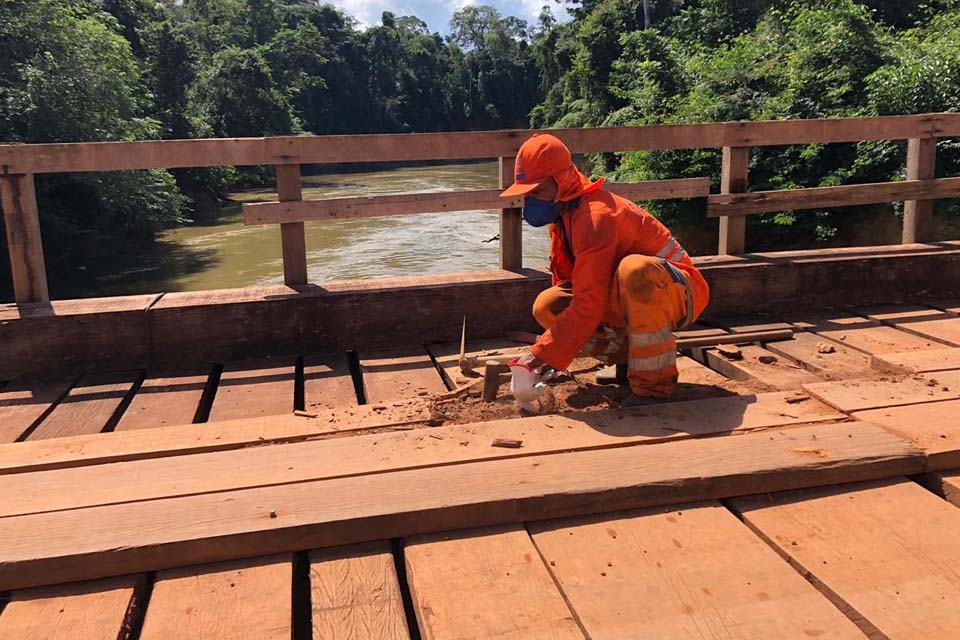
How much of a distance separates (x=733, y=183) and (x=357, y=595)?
409 cm

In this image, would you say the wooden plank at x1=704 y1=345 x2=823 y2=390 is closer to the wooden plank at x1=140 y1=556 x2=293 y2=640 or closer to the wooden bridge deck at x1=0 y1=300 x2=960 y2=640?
the wooden bridge deck at x1=0 y1=300 x2=960 y2=640

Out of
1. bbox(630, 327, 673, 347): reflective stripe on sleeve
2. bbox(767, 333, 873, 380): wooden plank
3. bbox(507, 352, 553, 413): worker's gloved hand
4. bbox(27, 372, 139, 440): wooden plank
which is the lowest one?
bbox(27, 372, 139, 440): wooden plank

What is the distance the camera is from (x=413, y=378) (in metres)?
4.22

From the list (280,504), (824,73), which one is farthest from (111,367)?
(824,73)

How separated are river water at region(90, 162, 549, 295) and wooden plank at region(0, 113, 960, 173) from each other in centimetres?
1095

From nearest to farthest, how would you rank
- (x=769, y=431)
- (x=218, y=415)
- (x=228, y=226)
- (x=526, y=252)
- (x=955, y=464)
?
(x=955, y=464) < (x=769, y=431) < (x=218, y=415) < (x=526, y=252) < (x=228, y=226)

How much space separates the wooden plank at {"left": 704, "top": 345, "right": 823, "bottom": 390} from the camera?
3789mm

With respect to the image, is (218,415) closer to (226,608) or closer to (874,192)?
(226,608)

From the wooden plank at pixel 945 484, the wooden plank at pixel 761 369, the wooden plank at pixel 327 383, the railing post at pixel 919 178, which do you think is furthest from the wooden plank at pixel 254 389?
the railing post at pixel 919 178

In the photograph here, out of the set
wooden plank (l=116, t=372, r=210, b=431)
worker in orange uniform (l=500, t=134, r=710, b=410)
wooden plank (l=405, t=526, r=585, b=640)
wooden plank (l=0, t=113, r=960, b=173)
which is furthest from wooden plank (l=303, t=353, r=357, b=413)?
wooden plank (l=405, t=526, r=585, b=640)

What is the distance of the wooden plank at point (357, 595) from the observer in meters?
1.99

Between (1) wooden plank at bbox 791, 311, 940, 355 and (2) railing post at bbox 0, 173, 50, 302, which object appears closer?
(2) railing post at bbox 0, 173, 50, 302

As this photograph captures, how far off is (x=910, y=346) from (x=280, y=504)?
141 inches

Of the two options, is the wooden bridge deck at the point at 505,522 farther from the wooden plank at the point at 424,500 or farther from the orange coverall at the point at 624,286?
the orange coverall at the point at 624,286
